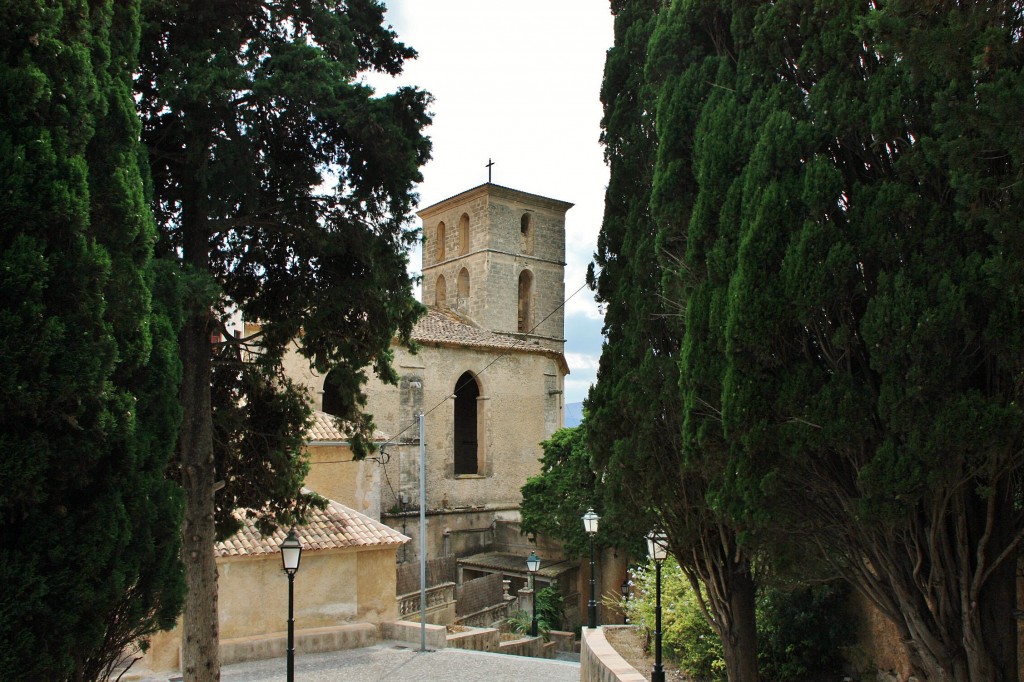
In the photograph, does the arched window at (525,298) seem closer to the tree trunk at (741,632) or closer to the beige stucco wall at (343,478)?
the beige stucco wall at (343,478)

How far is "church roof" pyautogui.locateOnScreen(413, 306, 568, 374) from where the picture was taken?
31.0 m

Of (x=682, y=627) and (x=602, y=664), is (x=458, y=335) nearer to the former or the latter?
(x=682, y=627)

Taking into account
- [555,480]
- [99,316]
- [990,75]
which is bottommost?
[555,480]

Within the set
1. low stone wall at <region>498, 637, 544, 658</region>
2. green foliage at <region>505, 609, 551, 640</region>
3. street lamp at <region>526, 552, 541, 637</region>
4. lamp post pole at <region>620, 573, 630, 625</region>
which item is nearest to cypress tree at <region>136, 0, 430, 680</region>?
lamp post pole at <region>620, 573, 630, 625</region>

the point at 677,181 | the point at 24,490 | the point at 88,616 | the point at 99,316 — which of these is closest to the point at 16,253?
the point at 99,316

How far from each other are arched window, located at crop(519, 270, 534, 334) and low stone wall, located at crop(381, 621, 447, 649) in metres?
21.0

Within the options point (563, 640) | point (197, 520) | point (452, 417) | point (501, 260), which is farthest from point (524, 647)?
point (501, 260)

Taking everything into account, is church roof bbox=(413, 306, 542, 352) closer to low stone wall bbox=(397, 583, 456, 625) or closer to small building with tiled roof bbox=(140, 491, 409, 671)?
low stone wall bbox=(397, 583, 456, 625)

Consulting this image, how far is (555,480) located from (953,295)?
22.8 metres

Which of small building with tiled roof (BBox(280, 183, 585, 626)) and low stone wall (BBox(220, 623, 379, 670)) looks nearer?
low stone wall (BBox(220, 623, 379, 670))

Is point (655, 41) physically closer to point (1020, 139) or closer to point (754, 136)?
point (754, 136)

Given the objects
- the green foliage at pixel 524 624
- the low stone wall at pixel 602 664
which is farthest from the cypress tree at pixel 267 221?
the green foliage at pixel 524 624

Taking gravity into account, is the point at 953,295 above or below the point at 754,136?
below

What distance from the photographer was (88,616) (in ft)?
18.8
